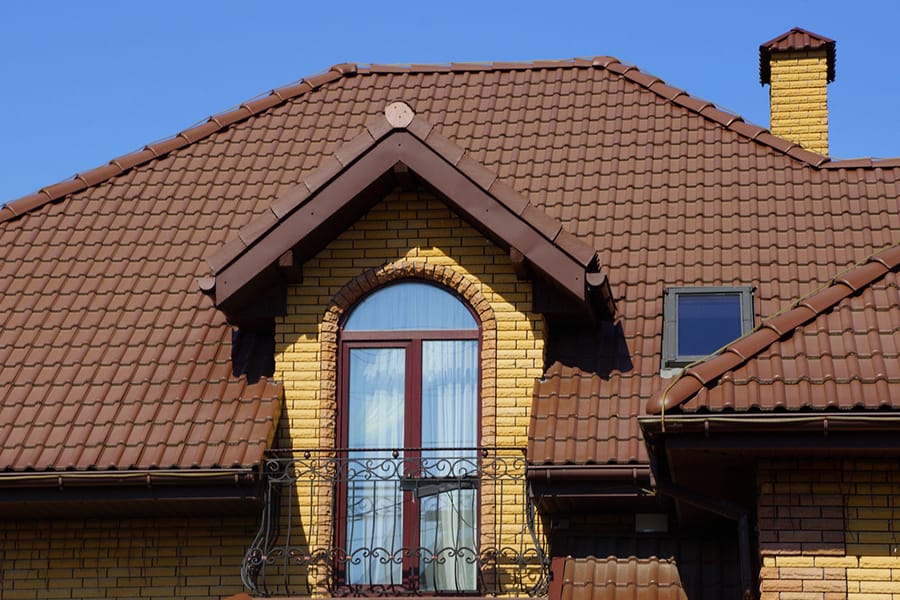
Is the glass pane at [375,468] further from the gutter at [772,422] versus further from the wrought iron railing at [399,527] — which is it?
the gutter at [772,422]

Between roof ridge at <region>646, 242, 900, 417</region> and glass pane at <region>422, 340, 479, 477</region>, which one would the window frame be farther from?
roof ridge at <region>646, 242, 900, 417</region>

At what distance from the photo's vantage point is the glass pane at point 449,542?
1360 cm

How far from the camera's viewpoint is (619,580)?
1266 centimetres

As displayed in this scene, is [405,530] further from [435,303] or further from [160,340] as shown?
[160,340]

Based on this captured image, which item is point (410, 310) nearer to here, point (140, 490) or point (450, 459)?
point (450, 459)

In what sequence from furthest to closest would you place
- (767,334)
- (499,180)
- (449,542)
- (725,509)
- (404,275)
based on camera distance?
1. (404,275)
2. (499,180)
3. (449,542)
4. (725,509)
5. (767,334)

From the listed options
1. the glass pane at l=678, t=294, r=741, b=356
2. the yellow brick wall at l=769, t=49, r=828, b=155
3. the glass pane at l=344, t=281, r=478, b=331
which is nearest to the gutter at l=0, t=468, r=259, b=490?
the glass pane at l=344, t=281, r=478, b=331

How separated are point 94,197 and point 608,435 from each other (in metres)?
6.85

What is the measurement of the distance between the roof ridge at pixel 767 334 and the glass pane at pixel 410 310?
307 cm

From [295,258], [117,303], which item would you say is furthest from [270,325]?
[117,303]

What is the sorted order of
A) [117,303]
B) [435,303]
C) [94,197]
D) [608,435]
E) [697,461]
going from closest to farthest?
[697,461]
[608,435]
[435,303]
[117,303]
[94,197]

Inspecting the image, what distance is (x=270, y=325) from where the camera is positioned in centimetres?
1489

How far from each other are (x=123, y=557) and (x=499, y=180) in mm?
4382

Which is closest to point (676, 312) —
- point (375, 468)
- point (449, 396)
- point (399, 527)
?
point (449, 396)
